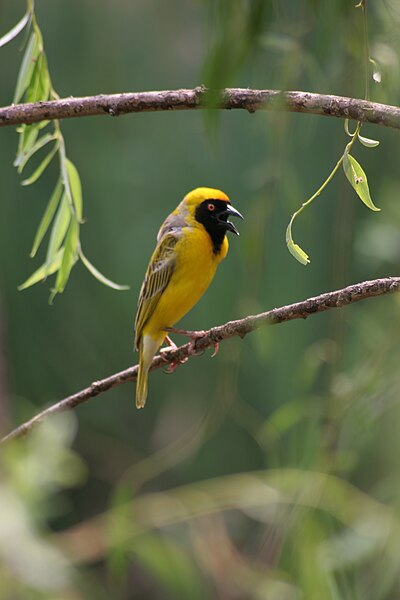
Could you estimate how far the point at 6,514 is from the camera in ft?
Result: 5.28

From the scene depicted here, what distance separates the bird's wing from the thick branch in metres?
1.30

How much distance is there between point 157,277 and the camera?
10.0 feet

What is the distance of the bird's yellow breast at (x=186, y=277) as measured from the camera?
3.00m

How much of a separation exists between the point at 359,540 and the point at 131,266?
246cm

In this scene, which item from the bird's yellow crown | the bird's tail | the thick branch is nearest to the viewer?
the thick branch

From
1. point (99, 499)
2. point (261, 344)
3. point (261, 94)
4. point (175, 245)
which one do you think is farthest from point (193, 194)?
point (99, 499)

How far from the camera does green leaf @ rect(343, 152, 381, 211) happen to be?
1.51m

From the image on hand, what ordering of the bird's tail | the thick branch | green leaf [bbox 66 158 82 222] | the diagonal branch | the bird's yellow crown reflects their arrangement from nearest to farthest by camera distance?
the thick branch, the diagonal branch, green leaf [bbox 66 158 82 222], the bird's tail, the bird's yellow crown

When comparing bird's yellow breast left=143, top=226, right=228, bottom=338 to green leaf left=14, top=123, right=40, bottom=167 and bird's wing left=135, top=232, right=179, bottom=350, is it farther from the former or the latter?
green leaf left=14, top=123, right=40, bottom=167

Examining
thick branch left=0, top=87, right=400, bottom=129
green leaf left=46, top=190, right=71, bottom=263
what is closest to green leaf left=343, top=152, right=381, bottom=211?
thick branch left=0, top=87, right=400, bottom=129

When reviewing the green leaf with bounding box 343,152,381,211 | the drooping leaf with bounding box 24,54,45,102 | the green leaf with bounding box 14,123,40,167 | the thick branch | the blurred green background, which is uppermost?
the drooping leaf with bounding box 24,54,45,102

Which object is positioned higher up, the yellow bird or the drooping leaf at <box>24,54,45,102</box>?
the drooping leaf at <box>24,54,45,102</box>

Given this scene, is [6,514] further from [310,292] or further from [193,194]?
[310,292]

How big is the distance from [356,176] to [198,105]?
28 cm
